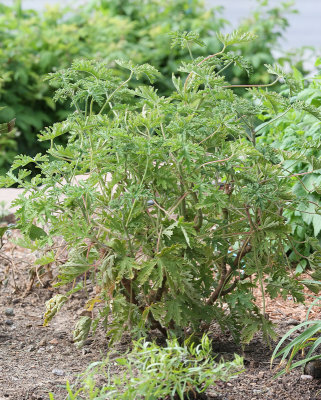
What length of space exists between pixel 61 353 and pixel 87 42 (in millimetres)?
6040

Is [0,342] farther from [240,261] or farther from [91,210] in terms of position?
[240,261]

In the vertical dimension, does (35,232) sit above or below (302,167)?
above

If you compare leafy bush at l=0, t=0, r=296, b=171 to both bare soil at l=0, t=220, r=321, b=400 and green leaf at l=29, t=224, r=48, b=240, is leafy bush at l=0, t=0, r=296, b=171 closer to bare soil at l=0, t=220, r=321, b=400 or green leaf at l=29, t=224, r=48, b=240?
bare soil at l=0, t=220, r=321, b=400

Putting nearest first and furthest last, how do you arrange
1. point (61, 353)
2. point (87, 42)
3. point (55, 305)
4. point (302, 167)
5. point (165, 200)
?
point (165, 200)
point (55, 305)
point (61, 353)
point (302, 167)
point (87, 42)

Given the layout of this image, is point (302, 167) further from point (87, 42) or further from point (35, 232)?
point (87, 42)

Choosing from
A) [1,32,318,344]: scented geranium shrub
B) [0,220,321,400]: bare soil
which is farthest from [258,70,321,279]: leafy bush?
[1,32,318,344]: scented geranium shrub

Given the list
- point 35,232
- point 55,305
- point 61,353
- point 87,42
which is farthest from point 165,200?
point 87,42

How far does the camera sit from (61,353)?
10.7 feet

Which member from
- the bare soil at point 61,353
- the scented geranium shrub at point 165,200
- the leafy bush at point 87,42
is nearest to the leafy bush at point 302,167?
the bare soil at point 61,353

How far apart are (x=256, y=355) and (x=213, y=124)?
1209mm

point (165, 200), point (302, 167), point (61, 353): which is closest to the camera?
point (165, 200)

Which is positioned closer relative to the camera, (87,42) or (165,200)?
(165,200)

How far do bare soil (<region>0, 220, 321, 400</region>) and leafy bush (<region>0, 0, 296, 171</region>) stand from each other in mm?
4171

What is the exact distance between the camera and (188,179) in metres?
2.63
